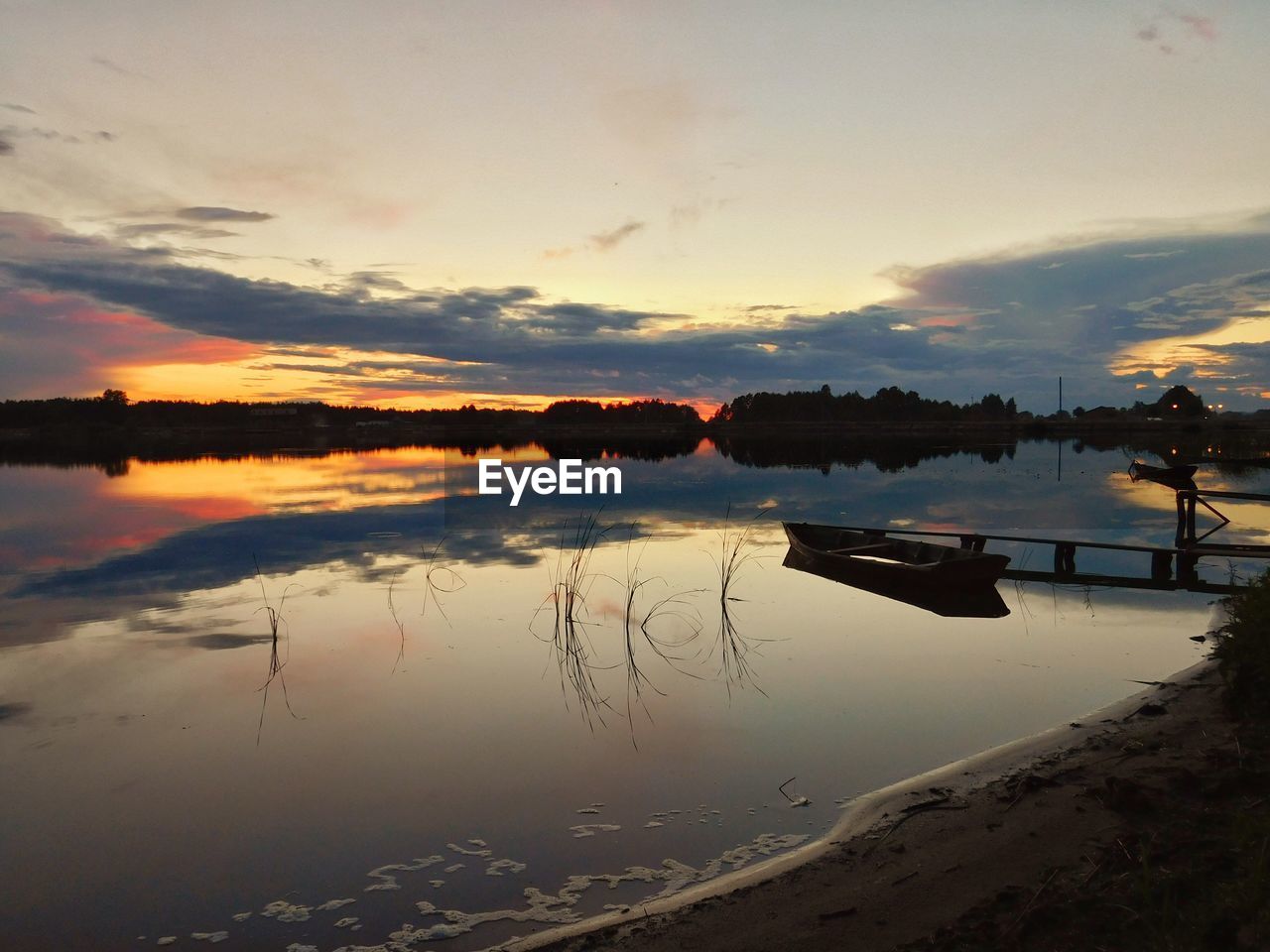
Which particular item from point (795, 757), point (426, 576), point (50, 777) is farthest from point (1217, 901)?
point (426, 576)

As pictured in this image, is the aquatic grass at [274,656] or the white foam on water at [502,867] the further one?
the aquatic grass at [274,656]

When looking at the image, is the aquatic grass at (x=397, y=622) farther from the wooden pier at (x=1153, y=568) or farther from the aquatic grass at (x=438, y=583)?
the wooden pier at (x=1153, y=568)

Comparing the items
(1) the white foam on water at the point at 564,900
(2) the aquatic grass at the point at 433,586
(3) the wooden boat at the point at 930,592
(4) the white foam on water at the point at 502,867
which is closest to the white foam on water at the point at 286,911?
(1) the white foam on water at the point at 564,900

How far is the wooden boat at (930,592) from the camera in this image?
17.8 meters

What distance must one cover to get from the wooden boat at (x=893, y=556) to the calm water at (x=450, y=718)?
988 millimetres

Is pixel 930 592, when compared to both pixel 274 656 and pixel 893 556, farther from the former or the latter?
pixel 274 656

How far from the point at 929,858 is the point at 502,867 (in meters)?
3.58

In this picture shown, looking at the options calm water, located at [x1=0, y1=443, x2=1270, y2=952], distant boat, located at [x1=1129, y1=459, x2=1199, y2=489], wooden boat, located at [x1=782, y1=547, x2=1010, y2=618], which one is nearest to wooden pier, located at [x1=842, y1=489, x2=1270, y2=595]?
calm water, located at [x1=0, y1=443, x2=1270, y2=952]

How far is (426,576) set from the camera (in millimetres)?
21375

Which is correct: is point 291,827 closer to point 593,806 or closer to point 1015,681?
point 593,806

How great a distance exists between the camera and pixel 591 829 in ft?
25.9

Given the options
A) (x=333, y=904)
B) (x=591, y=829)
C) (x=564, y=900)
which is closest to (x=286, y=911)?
(x=333, y=904)

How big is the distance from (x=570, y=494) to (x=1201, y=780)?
141 feet

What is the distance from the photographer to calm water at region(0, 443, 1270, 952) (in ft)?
22.8
